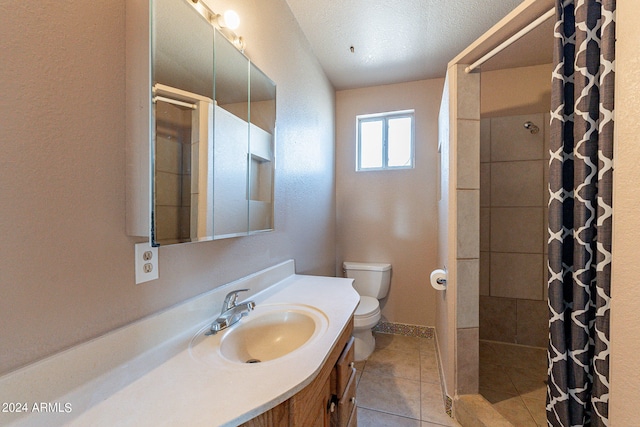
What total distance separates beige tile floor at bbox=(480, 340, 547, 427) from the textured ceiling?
2.47 metres

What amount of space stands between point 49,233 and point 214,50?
0.84 m

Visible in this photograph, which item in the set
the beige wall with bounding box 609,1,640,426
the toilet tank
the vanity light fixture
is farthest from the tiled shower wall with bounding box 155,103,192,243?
the toilet tank

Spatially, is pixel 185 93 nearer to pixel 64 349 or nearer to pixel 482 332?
pixel 64 349

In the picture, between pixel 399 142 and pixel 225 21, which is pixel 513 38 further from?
pixel 399 142

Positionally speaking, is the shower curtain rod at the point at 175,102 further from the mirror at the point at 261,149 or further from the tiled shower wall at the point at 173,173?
the mirror at the point at 261,149

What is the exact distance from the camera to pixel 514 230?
2279 mm

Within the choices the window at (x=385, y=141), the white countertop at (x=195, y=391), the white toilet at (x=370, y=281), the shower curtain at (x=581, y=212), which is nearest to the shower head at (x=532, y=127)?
the window at (x=385, y=141)

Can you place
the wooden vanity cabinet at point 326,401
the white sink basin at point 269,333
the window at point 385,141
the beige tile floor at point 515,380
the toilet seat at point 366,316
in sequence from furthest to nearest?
1. the window at point 385,141
2. the toilet seat at point 366,316
3. the beige tile floor at point 515,380
4. the white sink basin at point 269,333
5. the wooden vanity cabinet at point 326,401

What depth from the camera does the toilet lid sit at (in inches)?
81.4

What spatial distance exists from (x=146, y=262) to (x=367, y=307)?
5.83ft

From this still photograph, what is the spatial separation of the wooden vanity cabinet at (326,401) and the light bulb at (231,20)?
134 centimetres

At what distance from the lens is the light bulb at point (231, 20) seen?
1.08 metres

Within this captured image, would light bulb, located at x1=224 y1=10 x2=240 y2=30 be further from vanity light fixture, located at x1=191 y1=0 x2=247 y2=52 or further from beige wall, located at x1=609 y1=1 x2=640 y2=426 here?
beige wall, located at x1=609 y1=1 x2=640 y2=426

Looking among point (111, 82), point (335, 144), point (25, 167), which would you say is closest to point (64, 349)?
point (25, 167)
